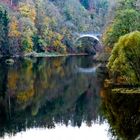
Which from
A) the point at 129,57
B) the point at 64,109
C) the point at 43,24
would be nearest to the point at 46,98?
the point at 64,109

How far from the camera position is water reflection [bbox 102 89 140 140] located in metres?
35.8

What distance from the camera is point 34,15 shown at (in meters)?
134

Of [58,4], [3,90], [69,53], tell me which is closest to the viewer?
[3,90]

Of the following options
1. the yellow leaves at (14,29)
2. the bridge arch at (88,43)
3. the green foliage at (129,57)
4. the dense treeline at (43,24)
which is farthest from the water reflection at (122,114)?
the bridge arch at (88,43)

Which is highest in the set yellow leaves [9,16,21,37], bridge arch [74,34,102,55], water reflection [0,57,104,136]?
yellow leaves [9,16,21,37]

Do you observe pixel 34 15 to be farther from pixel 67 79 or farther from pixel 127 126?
pixel 127 126

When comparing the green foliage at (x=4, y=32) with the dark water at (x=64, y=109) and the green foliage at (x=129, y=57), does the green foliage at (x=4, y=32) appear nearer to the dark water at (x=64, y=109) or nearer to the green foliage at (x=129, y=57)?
the dark water at (x=64, y=109)

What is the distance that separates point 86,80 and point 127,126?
117 feet

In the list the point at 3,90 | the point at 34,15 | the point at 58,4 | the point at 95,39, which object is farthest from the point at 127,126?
the point at 58,4

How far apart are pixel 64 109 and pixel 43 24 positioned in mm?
88093

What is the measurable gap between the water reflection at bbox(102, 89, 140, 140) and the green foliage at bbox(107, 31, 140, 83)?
3058 millimetres

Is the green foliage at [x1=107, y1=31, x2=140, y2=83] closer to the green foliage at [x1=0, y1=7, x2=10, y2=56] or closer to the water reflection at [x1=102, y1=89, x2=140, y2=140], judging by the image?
the water reflection at [x1=102, y1=89, x2=140, y2=140]

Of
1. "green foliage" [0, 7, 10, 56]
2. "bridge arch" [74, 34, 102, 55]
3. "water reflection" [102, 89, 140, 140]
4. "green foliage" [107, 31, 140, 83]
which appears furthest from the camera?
"bridge arch" [74, 34, 102, 55]

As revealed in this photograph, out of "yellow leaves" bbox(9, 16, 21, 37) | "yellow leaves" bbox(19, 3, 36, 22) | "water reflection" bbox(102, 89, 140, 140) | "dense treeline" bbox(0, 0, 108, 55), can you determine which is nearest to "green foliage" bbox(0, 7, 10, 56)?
"dense treeline" bbox(0, 0, 108, 55)
